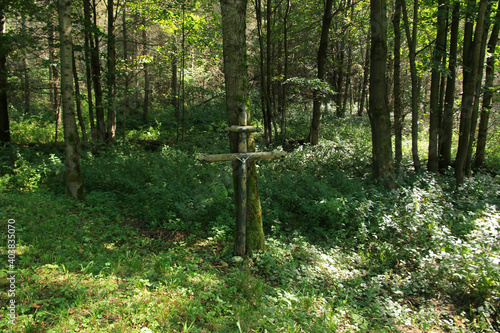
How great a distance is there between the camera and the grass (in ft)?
11.8

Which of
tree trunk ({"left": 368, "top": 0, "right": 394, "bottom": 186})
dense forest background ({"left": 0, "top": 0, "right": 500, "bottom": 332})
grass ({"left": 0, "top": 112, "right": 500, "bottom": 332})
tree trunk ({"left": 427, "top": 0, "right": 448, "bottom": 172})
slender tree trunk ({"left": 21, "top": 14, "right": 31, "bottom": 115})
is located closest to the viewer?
grass ({"left": 0, "top": 112, "right": 500, "bottom": 332})

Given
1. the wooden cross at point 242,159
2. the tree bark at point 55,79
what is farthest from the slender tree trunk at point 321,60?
the tree bark at point 55,79

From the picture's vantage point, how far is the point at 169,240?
5988 millimetres

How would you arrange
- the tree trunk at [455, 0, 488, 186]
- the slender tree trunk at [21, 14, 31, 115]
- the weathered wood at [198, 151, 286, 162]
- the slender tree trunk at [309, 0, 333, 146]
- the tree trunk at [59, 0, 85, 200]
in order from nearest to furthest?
the weathered wood at [198, 151, 286, 162] < the tree trunk at [59, 0, 85, 200] < the tree trunk at [455, 0, 488, 186] < the slender tree trunk at [21, 14, 31, 115] < the slender tree trunk at [309, 0, 333, 146]

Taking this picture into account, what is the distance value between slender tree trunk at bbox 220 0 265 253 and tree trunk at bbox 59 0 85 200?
3.85m

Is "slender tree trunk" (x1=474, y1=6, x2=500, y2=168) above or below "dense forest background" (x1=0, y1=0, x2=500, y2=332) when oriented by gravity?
above

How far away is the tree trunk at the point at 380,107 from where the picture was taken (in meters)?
8.76

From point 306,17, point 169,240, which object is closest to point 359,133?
point 306,17

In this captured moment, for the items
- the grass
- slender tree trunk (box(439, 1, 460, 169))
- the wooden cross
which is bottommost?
the grass

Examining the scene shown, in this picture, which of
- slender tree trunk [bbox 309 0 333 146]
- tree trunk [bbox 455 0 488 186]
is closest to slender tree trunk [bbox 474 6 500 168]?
tree trunk [bbox 455 0 488 186]

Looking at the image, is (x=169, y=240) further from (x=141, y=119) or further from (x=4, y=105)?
(x=141, y=119)

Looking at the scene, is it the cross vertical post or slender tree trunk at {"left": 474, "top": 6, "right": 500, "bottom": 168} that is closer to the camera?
the cross vertical post

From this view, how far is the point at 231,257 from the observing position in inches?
213

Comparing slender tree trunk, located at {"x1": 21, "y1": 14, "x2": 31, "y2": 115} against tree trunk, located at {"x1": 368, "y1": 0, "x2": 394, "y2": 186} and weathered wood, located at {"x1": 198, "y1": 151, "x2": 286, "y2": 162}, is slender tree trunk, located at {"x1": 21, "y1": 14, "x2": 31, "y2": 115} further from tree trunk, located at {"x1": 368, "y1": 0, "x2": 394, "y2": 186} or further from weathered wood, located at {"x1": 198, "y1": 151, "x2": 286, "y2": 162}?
tree trunk, located at {"x1": 368, "y1": 0, "x2": 394, "y2": 186}
